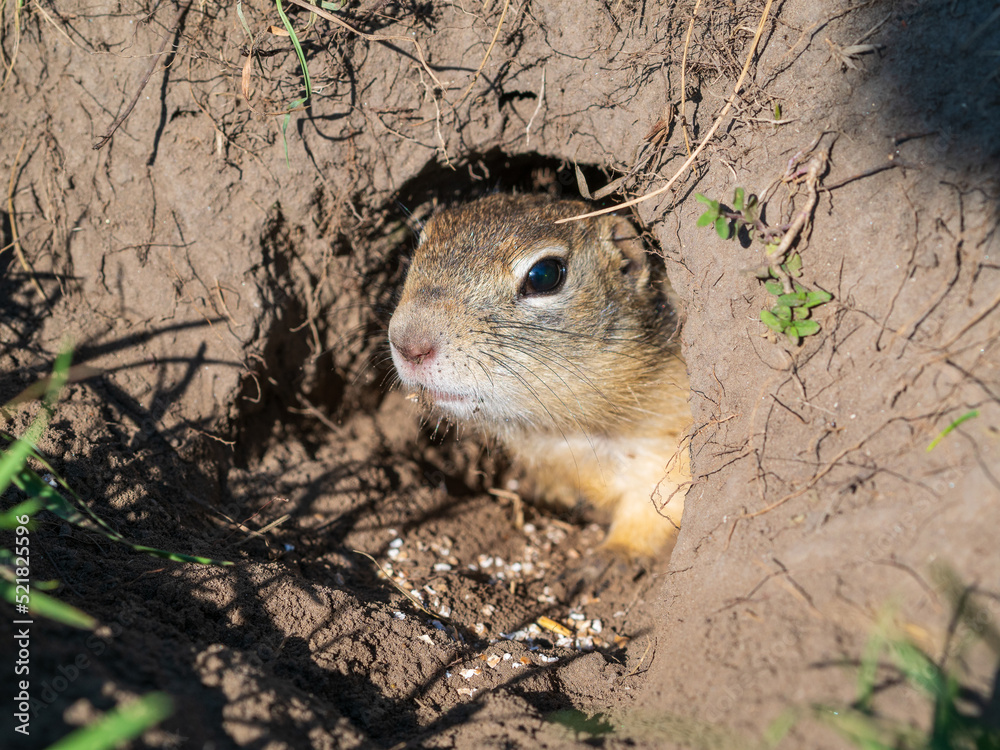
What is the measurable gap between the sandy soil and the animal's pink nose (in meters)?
1.10

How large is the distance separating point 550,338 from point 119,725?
8.21ft

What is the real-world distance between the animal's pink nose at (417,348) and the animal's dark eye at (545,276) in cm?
70

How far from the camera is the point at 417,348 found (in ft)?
10.0

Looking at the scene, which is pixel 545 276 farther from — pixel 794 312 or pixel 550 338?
pixel 794 312

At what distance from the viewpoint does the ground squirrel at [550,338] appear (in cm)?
320

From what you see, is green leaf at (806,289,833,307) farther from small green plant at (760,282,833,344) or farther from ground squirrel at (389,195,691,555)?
ground squirrel at (389,195,691,555)

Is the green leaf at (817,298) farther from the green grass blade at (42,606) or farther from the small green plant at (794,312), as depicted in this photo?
the green grass blade at (42,606)

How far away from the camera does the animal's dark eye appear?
347cm

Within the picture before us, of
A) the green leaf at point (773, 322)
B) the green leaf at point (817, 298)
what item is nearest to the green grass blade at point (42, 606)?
the green leaf at point (773, 322)

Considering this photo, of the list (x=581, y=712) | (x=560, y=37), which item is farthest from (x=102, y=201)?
(x=581, y=712)

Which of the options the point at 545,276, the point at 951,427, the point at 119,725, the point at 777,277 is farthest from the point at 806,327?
the point at 119,725

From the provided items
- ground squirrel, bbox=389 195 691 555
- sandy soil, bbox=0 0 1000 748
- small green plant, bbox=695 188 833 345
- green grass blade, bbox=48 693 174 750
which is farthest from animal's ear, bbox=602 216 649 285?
green grass blade, bbox=48 693 174 750

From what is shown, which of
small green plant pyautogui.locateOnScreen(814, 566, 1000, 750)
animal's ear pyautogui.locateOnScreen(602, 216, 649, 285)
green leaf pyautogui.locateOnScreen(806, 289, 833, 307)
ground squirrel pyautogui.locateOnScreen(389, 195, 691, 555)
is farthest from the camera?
animal's ear pyautogui.locateOnScreen(602, 216, 649, 285)

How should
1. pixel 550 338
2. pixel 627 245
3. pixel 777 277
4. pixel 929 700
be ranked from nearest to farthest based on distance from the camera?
pixel 929 700, pixel 777 277, pixel 550 338, pixel 627 245
